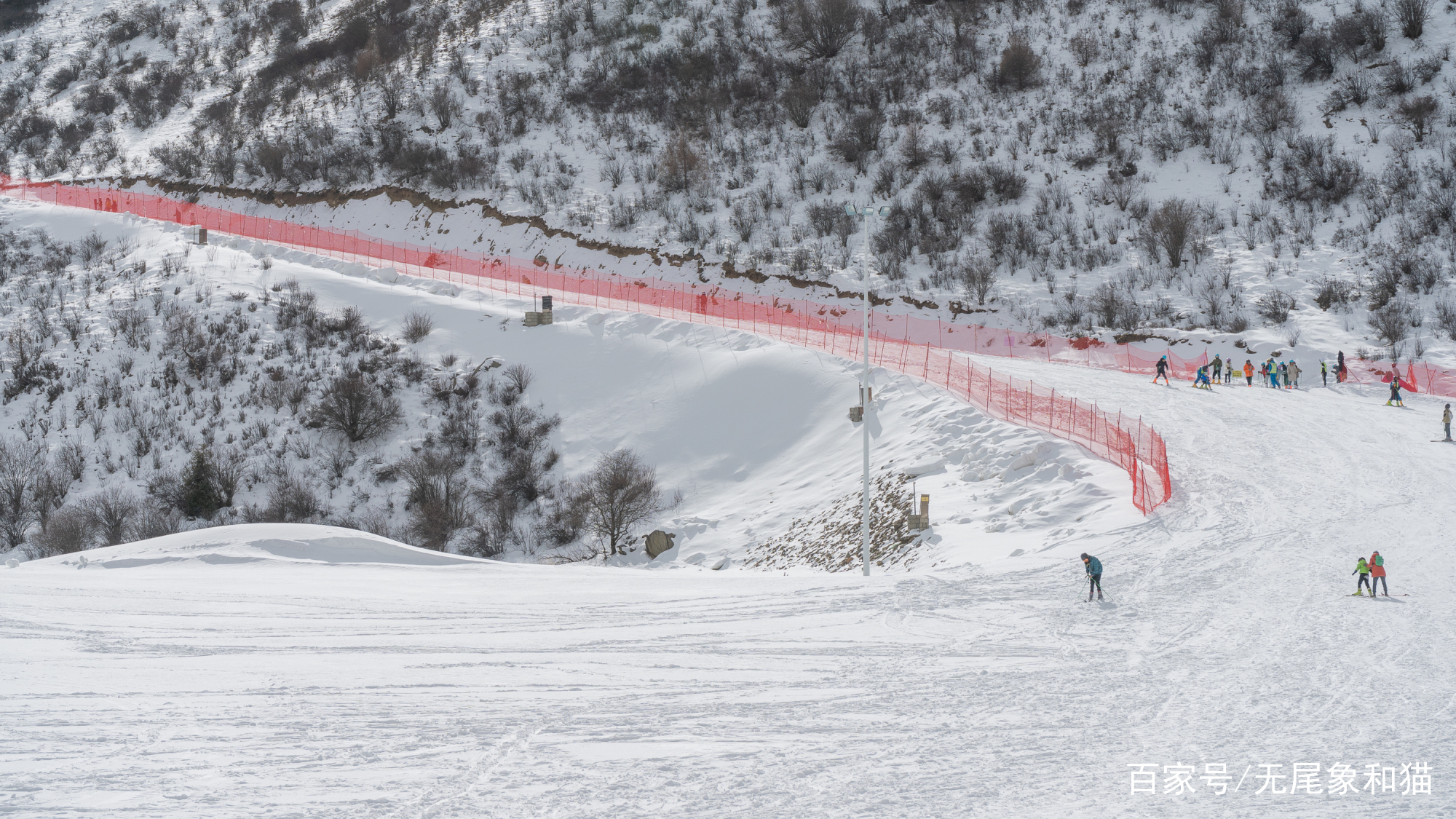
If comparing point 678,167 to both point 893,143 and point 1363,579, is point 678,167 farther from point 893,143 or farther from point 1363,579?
point 1363,579

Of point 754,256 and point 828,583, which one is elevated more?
point 754,256

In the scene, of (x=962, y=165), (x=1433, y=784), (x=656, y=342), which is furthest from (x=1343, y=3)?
(x=1433, y=784)

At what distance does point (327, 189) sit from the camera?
55.1 metres

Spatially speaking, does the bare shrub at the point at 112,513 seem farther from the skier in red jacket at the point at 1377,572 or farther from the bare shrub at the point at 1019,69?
the bare shrub at the point at 1019,69

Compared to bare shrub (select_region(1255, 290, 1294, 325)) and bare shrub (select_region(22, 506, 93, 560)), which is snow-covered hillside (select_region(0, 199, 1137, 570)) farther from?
bare shrub (select_region(1255, 290, 1294, 325))

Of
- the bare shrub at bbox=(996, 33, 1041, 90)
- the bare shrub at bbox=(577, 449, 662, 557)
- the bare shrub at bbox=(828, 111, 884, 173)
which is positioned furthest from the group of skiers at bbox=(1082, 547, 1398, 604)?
the bare shrub at bbox=(996, 33, 1041, 90)

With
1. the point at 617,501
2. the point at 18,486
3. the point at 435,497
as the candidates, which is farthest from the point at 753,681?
the point at 18,486

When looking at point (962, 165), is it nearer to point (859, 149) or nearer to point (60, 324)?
point (859, 149)

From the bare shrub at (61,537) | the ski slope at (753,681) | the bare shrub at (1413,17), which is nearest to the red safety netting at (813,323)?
the ski slope at (753,681)

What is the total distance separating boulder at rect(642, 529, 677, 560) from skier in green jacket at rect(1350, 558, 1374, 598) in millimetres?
17176

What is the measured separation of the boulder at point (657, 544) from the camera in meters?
27.6

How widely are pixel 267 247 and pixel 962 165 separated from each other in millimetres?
35155

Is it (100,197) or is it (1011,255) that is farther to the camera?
(100,197)

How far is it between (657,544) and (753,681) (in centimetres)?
1510
